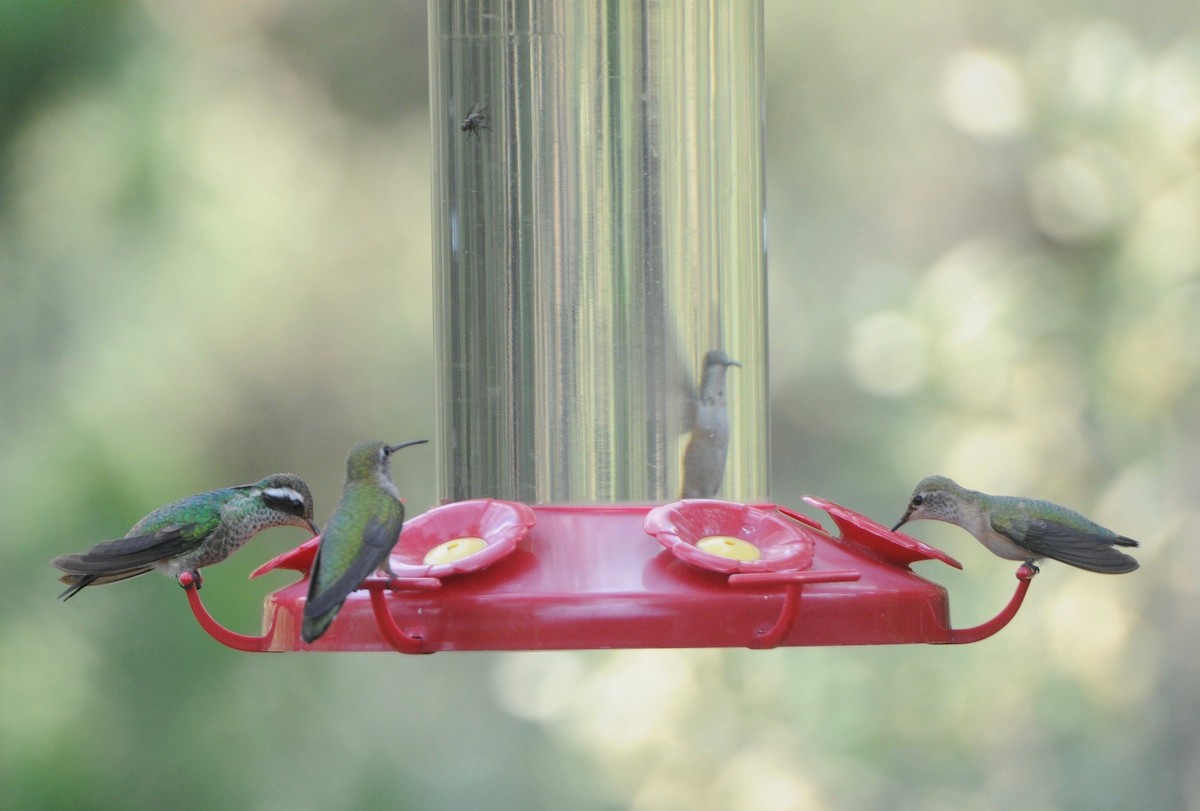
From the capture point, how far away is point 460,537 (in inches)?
97.1

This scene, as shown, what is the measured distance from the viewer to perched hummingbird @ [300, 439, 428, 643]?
208 cm

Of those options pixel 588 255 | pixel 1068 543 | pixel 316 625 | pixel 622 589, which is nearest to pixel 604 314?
pixel 588 255

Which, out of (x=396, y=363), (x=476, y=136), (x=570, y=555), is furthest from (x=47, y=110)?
(x=570, y=555)

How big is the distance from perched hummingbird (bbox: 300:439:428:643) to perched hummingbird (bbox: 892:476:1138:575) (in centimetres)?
110

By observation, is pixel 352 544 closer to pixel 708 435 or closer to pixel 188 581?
pixel 188 581

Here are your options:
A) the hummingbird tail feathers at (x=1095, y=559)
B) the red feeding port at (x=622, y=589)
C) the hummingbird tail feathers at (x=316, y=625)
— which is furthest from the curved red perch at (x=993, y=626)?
the hummingbird tail feathers at (x=316, y=625)

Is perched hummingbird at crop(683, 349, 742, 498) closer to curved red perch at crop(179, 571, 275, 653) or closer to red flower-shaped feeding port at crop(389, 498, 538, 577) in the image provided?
red flower-shaped feeding port at crop(389, 498, 538, 577)

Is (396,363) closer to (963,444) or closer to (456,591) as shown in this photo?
(963,444)

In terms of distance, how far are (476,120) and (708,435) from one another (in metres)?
0.73

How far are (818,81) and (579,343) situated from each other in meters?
5.28

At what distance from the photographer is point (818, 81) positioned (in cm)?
768

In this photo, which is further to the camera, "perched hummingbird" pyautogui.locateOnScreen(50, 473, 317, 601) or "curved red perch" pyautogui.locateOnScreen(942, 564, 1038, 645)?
"perched hummingbird" pyautogui.locateOnScreen(50, 473, 317, 601)

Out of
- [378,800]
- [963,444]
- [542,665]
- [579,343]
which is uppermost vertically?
[579,343]

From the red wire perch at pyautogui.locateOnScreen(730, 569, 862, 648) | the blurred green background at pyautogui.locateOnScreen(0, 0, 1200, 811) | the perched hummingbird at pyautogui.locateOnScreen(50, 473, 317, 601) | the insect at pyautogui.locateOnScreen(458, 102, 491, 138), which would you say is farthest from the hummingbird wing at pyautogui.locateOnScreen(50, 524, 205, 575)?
the blurred green background at pyautogui.locateOnScreen(0, 0, 1200, 811)
